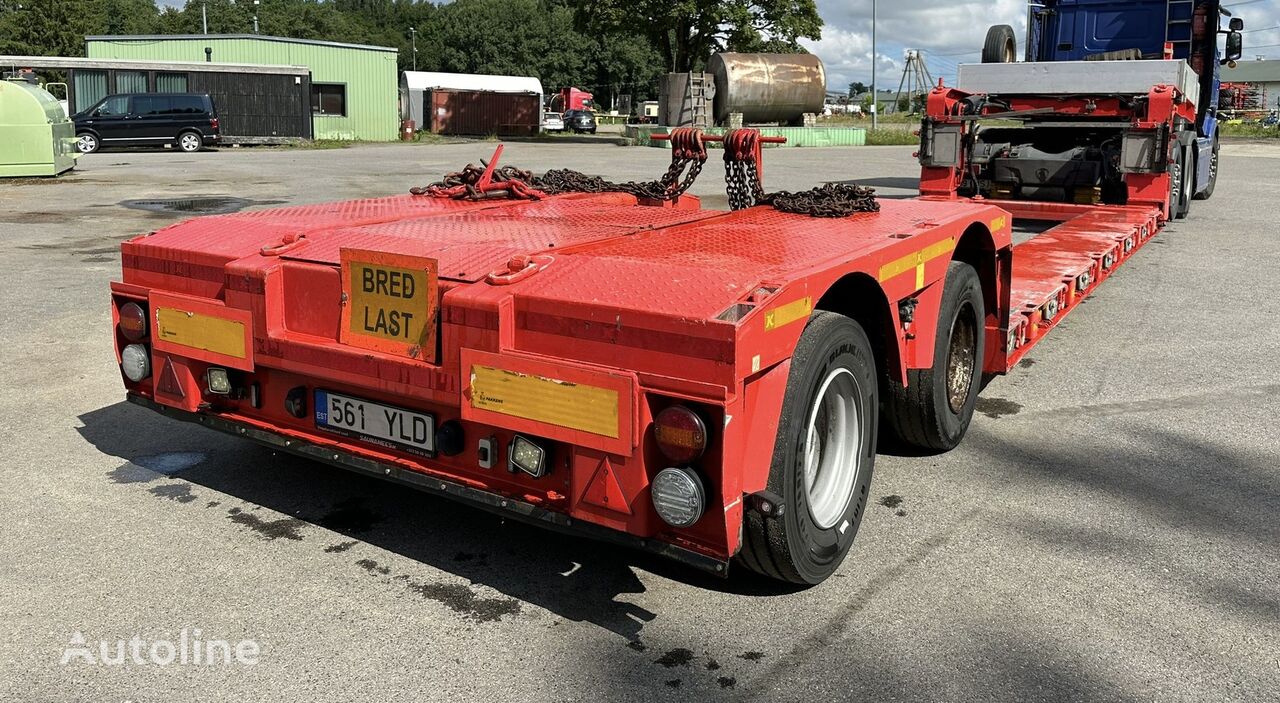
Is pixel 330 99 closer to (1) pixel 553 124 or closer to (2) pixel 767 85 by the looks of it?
(1) pixel 553 124

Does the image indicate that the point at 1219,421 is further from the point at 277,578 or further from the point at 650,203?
the point at 277,578

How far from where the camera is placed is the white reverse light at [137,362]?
4.04m

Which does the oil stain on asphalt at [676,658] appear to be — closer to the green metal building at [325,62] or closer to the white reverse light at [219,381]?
the white reverse light at [219,381]

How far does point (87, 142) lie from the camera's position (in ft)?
92.7

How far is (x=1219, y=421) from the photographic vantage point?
5367 millimetres

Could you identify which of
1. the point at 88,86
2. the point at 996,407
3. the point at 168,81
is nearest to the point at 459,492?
the point at 996,407

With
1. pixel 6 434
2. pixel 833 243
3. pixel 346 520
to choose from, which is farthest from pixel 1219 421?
pixel 6 434

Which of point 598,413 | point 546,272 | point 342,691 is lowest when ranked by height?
point 342,691

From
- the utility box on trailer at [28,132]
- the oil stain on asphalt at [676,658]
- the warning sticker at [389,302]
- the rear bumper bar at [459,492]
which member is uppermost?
the utility box on trailer at [28,132]

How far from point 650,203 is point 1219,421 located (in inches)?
120

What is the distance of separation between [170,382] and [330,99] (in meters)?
39.5

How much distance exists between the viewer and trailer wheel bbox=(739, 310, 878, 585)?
3.03 meters

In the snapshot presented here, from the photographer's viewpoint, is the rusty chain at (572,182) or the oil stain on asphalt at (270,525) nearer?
the oil stain on asphalt at (270,525)

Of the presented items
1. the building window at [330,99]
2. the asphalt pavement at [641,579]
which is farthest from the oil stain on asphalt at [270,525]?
the building window at [330,99]
